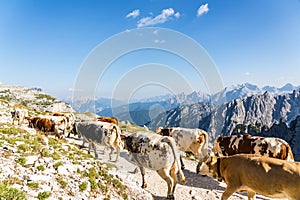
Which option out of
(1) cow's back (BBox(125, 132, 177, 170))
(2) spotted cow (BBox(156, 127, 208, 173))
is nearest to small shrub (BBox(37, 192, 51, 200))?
(1) cow's back (BBox(125, 132, 177, 170))

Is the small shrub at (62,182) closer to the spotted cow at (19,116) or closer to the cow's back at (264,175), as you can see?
the cow's back at (264,175)

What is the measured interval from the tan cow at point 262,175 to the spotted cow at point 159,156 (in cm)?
210

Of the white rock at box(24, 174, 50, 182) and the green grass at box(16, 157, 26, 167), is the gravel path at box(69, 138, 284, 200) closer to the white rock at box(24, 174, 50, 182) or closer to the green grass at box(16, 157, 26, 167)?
the white rock at box(24, 174, 50, 182)

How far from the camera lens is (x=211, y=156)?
30.5 feet

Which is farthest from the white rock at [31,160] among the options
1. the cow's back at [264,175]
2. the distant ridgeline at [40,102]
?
the distant ridgeline at [40,102]

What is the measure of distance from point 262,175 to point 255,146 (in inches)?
311

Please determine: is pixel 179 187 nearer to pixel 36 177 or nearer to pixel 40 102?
pixel 36 177

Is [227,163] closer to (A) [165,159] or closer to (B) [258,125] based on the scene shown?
(A) [165,159]

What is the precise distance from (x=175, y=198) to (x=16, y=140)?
25.3 ft

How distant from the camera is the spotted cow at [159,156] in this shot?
981 cm

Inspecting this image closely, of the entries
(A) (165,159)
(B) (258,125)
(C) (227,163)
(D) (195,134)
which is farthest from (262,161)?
(B) (258,125)

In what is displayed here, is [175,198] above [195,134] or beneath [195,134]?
beneath

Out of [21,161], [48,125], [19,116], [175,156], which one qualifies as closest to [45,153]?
[21,161]

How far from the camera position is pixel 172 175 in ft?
33.3
